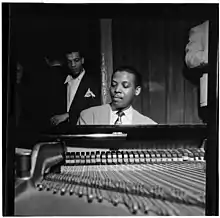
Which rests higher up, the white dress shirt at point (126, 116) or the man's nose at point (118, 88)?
the man's nose at point (118, 88)

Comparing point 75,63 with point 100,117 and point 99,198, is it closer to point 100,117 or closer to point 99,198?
point 100,117

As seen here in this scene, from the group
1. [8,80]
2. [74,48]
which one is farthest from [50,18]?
[8,80]

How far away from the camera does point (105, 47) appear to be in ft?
4.26

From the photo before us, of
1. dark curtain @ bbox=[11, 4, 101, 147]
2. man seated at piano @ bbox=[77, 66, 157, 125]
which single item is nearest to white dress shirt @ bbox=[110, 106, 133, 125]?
man seated at piano @ bbox=[77, 66, 157, 125]

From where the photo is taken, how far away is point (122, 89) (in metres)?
1.31

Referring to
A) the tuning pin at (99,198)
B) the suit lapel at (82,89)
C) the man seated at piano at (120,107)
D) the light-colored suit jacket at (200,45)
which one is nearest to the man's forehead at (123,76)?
the man seated at piano at (120,107)

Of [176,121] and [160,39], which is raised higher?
[160,39]

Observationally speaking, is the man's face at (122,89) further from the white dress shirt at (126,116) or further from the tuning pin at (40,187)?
the tuning pin at (40,187)

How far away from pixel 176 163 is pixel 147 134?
0.48 feet

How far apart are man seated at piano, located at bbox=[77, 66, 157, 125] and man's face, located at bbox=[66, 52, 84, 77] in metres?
0.12

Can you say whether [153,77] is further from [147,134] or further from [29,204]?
→ [29,204]

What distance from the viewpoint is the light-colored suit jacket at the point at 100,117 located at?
130 centimetres

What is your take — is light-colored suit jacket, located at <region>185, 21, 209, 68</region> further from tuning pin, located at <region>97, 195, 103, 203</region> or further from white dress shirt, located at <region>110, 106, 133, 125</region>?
tuning pin, located at <region>97, 195, 103, 203</region>

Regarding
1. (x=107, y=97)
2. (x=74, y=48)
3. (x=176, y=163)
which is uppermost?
(x=74, y=48)
